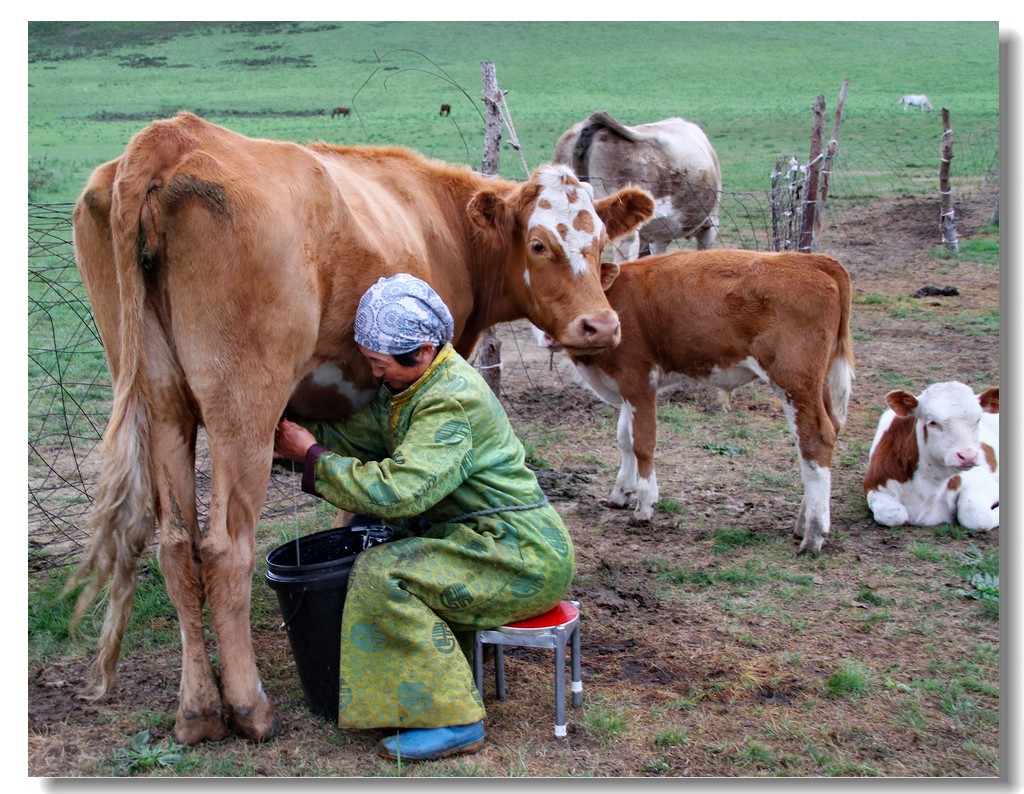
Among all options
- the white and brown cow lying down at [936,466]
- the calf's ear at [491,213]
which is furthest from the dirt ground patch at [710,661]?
the calf's ear at [491,213]

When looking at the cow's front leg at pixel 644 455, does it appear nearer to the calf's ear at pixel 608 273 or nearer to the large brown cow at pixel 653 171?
the calf's ear at pixel 608 273

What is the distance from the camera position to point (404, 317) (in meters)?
3.58

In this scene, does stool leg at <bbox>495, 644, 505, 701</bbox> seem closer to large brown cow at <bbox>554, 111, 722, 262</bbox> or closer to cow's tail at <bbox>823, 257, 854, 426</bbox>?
cow's tail at <bbox>823, 257, 854, 426</bbox>

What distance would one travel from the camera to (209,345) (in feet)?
11.2

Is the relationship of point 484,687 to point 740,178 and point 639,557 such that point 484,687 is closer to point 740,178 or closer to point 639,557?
point 639,557

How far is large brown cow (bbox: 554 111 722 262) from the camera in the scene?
11.0 m

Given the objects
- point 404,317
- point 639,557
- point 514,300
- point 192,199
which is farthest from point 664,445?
point 192,199

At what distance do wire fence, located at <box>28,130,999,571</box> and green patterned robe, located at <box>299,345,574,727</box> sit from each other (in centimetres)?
165

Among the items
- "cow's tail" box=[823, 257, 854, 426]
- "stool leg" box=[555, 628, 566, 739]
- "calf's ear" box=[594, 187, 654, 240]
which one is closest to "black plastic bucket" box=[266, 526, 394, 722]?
"stool leg" box=[555, 628, 566, 739]

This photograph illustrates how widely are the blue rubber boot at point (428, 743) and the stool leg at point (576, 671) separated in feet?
1.66

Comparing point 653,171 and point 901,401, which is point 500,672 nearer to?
point 901,401

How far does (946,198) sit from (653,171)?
17.6 ft

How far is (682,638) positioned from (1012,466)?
1.57 meters

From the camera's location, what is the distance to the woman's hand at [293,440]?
141 inches
